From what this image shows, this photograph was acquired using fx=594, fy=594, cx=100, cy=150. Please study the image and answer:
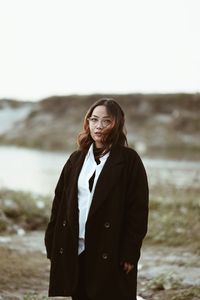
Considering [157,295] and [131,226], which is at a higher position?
[131,226]

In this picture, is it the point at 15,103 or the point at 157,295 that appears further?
the point at 15,103

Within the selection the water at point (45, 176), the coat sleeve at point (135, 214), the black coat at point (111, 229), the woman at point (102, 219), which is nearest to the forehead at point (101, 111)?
the woman at point (102, 219)

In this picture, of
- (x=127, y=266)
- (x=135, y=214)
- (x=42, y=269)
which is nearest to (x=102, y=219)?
(x=135, y=214)

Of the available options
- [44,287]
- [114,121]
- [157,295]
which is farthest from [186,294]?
[114,121]

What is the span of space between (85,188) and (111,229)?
0.96 feet

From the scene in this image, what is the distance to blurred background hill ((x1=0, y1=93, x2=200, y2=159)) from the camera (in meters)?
36.3

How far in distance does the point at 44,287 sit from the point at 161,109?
3846cm

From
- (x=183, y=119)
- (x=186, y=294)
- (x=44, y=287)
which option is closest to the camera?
(x=186, y=294)

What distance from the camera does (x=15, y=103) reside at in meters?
52.8

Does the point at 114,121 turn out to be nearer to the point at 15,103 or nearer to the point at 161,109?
the point at 161,109

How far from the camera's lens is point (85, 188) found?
3568 millimetres

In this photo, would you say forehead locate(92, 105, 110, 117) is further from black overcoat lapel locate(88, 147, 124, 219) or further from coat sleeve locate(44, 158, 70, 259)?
coat sleeve locate(44, 158, 70, 259)

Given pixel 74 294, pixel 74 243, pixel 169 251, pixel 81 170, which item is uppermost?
pixel 81 170

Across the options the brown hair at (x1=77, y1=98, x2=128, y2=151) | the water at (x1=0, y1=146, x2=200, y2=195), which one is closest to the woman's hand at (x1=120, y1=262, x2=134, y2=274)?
the brown hair at (x1=77, y1=98, x2=128, y2=151)
